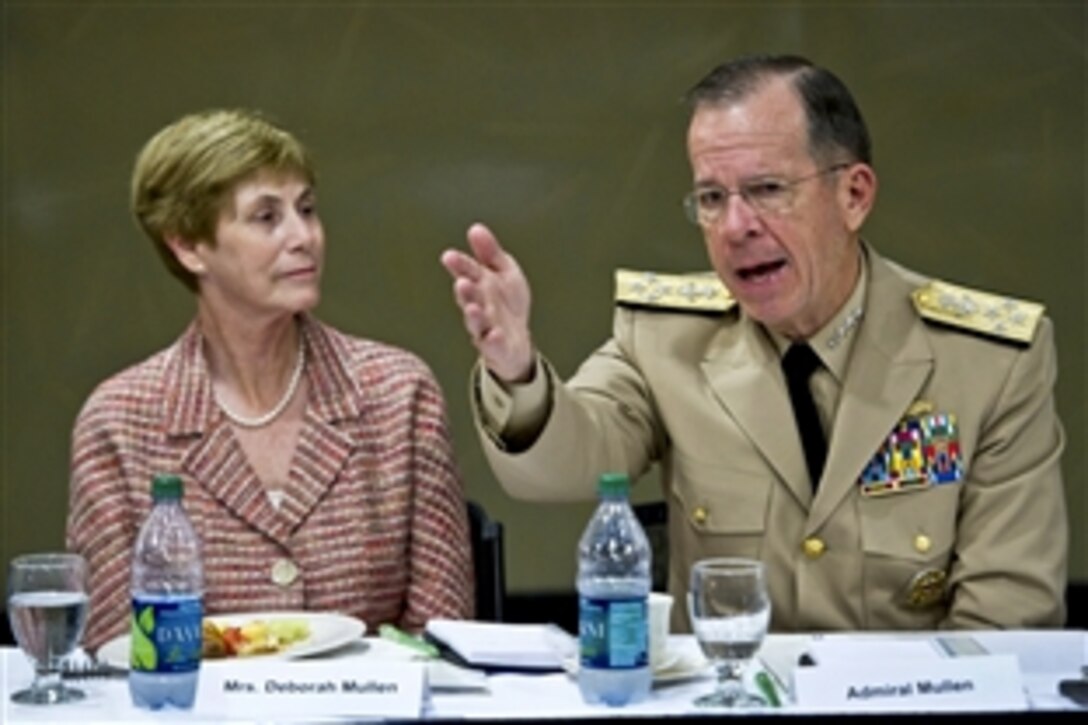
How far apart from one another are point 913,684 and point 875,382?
959 mm

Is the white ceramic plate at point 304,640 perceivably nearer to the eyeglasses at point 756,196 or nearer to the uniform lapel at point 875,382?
the uniform lapel at point 875,382

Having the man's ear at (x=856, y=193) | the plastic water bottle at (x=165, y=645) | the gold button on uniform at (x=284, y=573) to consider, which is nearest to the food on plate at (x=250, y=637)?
the plastic water bottle at (x=165, y=645)

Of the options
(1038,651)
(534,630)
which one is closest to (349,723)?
(534,630)

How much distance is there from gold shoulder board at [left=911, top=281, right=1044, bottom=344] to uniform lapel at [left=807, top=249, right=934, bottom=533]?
3 cm

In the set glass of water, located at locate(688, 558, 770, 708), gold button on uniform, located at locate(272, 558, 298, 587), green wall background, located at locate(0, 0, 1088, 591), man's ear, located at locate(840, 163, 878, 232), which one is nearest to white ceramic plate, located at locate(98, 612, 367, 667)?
gold button on uniform, located at locate(272, 558, 298, 587)

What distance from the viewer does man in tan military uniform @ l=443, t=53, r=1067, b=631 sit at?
3.16 m

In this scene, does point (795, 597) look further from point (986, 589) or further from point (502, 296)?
point (502, 296)

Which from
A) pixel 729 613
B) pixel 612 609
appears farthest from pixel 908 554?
pixel 612 609

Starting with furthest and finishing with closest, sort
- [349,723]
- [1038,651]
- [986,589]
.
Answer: [986,589] < [1038,651] < [349,723]

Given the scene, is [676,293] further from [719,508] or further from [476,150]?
[476,150]

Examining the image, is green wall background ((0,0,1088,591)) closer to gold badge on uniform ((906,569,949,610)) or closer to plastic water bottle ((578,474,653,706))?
gold badge on uniform ((906,569,949,610))

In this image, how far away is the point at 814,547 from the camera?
3.18 m

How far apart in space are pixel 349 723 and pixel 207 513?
1.33 meters

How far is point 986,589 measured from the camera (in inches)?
122
